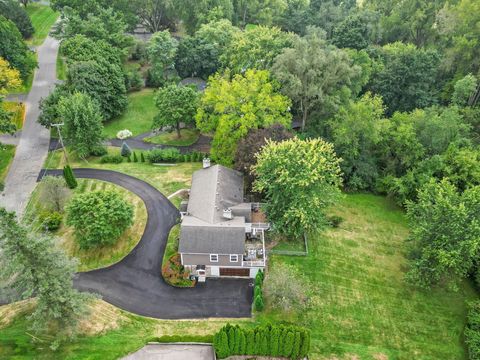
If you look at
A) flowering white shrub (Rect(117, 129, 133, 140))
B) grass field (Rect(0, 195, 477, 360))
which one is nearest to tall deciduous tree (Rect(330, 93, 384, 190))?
grass field (Rect(0, 195, 477, 360))

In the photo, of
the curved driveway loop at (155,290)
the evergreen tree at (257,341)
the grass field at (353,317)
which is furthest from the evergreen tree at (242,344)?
the curved driveway loop at (155,290)

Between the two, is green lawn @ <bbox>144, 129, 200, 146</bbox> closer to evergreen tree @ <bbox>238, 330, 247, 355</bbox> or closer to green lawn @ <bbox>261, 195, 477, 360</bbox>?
green lawn @ <bbox>261, 195, 477, 360</bbox>

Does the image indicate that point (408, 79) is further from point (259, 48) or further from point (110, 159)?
point (110, 159)

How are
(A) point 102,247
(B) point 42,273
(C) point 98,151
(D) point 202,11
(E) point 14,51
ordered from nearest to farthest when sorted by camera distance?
(B) point 42,273 < (A) point 102,247 < (C) point 98,151 < (E) point 14,51 < (D) point 202,11

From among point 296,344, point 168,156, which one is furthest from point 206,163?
point 296,344

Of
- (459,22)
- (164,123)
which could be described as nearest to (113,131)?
(164,123)

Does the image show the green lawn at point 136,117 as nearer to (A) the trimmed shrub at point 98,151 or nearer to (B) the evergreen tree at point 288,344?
(A) the trimmed shrub at point 98,151
